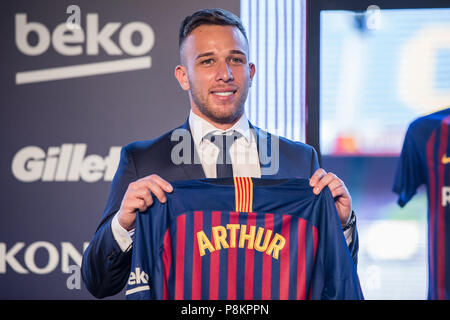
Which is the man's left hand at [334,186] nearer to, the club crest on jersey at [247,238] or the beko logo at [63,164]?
the club crest on jersey at [247,238]

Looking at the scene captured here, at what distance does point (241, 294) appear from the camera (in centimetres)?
157

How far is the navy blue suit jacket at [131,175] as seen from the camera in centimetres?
167

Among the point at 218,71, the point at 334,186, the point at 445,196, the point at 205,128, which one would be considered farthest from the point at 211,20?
the point at 445,196

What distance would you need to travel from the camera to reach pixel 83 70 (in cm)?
260

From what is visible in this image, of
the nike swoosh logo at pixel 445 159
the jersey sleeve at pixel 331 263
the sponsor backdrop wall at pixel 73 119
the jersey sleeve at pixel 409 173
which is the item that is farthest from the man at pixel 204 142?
the nike swoosh logo at pixel 445 159

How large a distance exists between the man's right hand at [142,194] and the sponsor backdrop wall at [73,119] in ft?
3.53

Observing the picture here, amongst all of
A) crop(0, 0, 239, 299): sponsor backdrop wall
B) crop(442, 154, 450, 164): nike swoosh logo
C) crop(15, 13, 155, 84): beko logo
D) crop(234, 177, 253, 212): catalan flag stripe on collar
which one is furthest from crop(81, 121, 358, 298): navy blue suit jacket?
crop(442, 154, 450, 164): nike swoosh logo

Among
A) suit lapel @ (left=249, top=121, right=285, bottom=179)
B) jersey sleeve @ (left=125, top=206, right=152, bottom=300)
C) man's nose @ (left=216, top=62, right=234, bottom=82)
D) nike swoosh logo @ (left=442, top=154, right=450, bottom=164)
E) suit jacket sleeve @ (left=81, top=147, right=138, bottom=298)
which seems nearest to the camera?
jersey sleeve @ (left=125, top=206, right=152, bottom=300)

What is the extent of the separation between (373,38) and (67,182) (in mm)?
1924

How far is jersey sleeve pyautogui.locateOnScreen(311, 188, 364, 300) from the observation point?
1499mm

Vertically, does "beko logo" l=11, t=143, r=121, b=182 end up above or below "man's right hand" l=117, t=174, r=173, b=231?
above

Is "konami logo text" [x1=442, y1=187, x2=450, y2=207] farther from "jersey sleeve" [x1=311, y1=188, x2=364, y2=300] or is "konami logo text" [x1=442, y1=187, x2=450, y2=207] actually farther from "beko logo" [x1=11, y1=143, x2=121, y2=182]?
"beko logo" [x1=11, y1=143, x2=121, y2=182]

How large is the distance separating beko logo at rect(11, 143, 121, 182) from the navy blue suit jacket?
2.45 feet

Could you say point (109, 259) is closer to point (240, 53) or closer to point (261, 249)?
point (261, 249)
